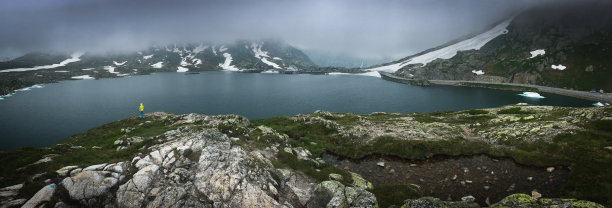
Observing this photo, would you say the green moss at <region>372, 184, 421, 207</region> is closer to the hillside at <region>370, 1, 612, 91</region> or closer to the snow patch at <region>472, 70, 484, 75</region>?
the hillside at <region>370, 1, 612, 91</region>

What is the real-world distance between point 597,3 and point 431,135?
29734 centimetres

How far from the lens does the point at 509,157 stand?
23109mm

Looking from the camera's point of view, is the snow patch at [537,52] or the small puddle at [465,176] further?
the snow patch at [537,52]

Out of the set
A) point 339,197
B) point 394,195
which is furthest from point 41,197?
point 394,195

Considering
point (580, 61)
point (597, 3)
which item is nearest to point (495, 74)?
point (580, 61)

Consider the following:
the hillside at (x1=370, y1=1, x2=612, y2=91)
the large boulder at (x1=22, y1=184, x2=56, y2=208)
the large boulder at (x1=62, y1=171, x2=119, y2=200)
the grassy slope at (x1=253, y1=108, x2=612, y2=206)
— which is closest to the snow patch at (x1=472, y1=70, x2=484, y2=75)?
the hillside at (x1=370, y1=1, x2=612, y2=91)

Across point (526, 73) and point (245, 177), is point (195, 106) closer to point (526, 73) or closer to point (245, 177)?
point (245, 177)

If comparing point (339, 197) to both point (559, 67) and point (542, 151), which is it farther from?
point (559, 67)

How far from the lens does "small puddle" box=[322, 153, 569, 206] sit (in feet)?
57.8

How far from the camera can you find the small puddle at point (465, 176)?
1761 cm

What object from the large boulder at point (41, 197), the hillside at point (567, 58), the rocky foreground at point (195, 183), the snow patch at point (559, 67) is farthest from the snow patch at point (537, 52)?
the large boulder at point (41, 197)

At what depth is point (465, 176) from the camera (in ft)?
67.1

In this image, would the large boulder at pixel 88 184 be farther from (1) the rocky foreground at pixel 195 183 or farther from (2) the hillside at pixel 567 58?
(2) the hillside at pixel 567 58

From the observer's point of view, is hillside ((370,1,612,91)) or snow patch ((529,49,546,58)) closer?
hillside ((370,1,612,91))
